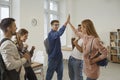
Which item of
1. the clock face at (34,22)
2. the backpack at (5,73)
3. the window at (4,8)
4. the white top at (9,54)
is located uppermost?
the window at (4,8)

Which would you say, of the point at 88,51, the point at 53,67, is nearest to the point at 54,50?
the point at 53,67

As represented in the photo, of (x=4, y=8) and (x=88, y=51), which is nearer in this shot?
(x=88, y=51)

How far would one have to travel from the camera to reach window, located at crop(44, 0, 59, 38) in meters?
7.49

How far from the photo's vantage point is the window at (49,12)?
7.49 meters

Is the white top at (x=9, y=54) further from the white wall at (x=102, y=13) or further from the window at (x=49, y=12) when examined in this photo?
the white wall at (x=102, y=13)

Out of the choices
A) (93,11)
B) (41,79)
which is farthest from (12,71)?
(93,11)

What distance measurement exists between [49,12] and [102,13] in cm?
243

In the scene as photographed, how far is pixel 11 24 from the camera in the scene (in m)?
1.97

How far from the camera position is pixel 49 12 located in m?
7.65

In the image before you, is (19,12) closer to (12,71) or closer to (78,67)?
(78,67)

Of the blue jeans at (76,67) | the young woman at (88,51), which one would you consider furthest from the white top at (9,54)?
the blue jeans at (76,67)

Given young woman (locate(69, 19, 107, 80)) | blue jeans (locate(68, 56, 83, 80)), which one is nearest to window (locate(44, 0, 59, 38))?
blue jeans (locate(68, 56, 83, 80))

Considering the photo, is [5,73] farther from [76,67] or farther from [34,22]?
[34,22]

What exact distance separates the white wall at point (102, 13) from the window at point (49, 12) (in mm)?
938
